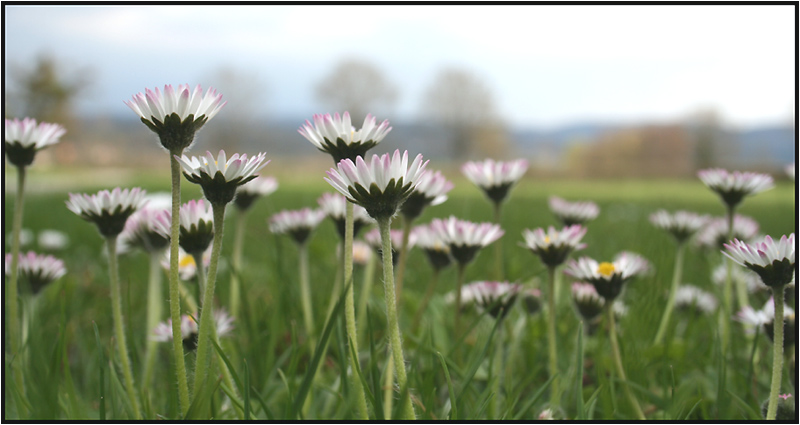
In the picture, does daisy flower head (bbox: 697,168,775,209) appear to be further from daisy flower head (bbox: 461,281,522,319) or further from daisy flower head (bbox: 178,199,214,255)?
daisy flower head (bbox: 178,199,214,255)

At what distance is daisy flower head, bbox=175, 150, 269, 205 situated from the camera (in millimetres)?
736

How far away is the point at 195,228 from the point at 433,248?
547 millimetres

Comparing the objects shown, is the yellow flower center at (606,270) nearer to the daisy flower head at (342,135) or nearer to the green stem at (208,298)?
the daisy flower head at (342,135)

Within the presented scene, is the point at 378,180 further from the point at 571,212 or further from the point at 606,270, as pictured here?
the point at 571,212

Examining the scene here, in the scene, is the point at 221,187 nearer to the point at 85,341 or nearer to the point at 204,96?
the point at 204,96

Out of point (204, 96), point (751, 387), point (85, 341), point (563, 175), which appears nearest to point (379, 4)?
point (204, 96)

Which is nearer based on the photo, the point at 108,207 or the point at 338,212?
the point at 108,207

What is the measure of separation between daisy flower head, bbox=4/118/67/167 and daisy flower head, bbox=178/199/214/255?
28 centimetres

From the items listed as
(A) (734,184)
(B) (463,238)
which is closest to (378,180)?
(B) (463,238)

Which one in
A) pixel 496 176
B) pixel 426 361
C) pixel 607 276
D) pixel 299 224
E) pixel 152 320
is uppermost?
pixel 496 176

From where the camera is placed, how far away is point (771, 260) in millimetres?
840

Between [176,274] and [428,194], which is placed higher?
[428,194]

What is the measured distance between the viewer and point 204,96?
31.8 inches

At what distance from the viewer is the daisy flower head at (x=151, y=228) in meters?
1.04
